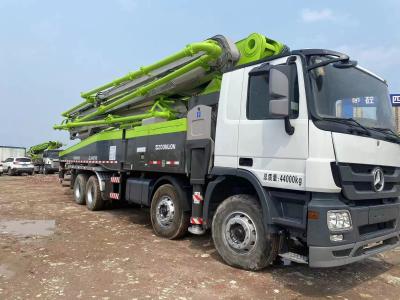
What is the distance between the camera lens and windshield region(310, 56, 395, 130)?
14.6 ft

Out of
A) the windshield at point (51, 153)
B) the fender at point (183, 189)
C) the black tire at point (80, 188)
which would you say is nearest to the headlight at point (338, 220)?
the fender at point (183, 189)

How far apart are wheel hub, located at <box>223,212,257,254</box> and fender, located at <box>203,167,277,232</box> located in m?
0.33

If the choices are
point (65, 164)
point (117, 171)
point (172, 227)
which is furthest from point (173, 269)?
point (65, 164)

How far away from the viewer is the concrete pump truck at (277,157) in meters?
4.23

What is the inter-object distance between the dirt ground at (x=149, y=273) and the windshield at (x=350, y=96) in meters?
2.04

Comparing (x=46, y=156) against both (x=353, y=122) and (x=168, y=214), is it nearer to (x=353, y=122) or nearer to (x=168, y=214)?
(x=168, y=214)

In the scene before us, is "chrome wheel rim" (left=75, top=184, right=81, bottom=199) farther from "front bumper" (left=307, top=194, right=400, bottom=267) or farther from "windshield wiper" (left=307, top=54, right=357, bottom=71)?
"windshield wiper" (left=307, top=54, right=357, bottom=71)

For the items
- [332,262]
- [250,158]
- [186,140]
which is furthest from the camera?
[186,140]

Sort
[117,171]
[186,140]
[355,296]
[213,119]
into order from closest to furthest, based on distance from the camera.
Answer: [355,296]
[213,119]
[186,140]
[117,171]

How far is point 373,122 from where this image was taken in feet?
16.2

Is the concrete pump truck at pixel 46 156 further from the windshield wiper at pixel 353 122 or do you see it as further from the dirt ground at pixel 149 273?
the windshield wiper at pixel 353 122

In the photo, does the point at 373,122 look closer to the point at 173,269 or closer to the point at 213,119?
the point at 213,119

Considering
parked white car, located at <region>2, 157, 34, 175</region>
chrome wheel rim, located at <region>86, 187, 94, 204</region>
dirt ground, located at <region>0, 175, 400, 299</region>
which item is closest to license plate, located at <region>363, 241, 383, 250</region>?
dirt ground, located at <region>0, 175, 400, 299</region>

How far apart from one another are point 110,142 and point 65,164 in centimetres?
432
